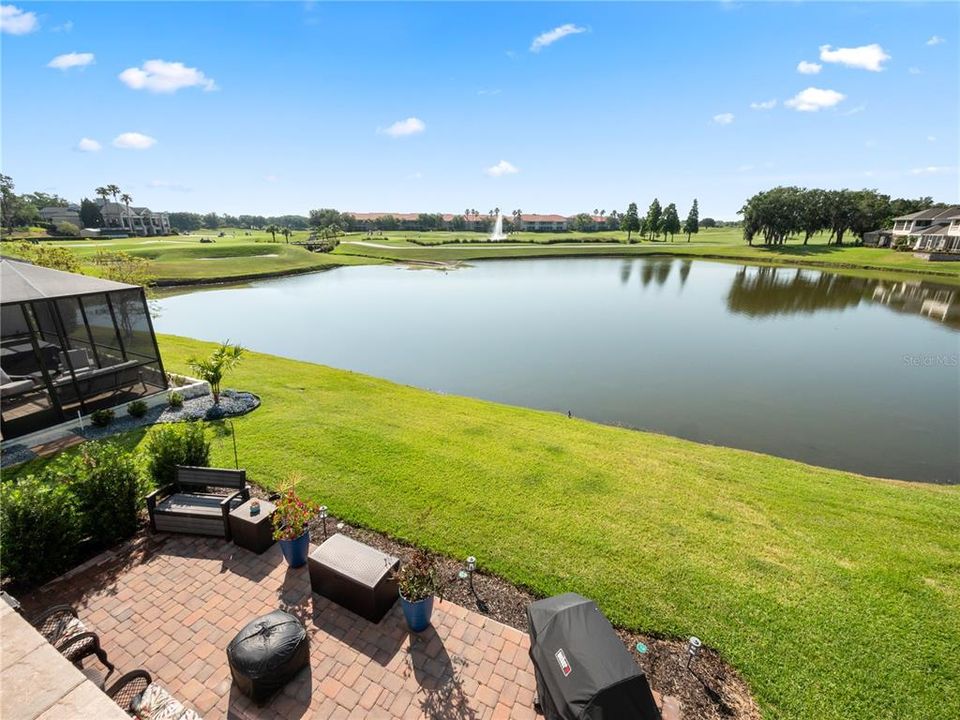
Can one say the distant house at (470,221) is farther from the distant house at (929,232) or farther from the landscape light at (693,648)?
the landscape light at (693,648)

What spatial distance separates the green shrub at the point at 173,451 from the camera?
775cm

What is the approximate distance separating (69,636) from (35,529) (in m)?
1.98

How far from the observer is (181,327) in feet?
94.3

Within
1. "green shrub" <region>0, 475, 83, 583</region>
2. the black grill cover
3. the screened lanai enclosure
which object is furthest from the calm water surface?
"green shrub" <region>0, 475, 83, 583</region>

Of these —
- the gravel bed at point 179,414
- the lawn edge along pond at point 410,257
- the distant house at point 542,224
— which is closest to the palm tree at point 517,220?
the distant house at point 542,224

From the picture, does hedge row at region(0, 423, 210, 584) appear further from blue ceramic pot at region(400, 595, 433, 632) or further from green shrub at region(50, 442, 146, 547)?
blue ceramic pot at region(400, 595, 433, 632)

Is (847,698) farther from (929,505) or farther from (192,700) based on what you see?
(192,700)

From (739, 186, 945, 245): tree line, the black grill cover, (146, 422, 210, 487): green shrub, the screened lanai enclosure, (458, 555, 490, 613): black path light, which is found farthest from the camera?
(739, 186, 945, 245): tree line

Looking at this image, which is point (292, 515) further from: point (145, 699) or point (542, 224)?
point (542, 224)

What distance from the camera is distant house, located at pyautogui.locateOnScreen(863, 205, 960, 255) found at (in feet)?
204

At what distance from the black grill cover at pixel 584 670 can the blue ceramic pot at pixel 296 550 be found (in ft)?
13.0

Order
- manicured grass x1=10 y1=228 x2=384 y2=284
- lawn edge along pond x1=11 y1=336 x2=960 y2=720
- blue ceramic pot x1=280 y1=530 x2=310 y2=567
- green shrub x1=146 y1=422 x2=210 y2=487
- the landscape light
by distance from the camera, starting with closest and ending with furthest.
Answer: the landscape light < lawn edge along pond x1=11 y1=336 x2=960 y2=720 < blue ceramic pot x1=280 y1=530 x2=310 y2=567 < green shrub x1=146 y1=422 x2=210 y2=487 < manicured grass x1=10 y1=228 x2=384 y2=284

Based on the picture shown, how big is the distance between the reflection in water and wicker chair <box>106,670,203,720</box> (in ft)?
121

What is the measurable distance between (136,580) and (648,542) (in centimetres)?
846
